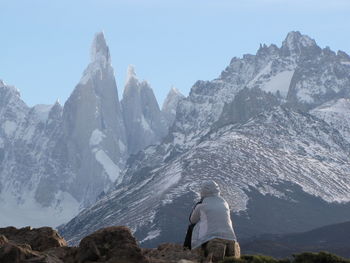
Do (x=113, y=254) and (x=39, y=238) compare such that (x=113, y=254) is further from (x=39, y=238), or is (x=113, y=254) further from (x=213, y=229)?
(x=39, y=238)

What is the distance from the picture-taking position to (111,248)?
98.2ft

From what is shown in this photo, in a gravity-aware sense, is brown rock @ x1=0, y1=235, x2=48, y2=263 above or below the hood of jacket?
below

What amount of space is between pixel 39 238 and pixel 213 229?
25.4 ft

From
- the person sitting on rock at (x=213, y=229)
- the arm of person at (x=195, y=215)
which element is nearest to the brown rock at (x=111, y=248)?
the person sitting on rock at (x=213, y=229)

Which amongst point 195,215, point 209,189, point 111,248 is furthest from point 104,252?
point 209,189

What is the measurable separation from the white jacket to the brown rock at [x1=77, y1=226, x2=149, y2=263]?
2.14m

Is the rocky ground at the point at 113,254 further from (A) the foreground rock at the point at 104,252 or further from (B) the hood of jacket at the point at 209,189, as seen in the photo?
(B) the hood of jacket at the point at 209,189

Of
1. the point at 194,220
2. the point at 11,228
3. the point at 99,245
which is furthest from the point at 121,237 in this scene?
the point at 11,228

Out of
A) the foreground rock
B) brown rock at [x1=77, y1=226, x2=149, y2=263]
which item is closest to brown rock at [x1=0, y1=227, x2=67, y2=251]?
the foreground rock

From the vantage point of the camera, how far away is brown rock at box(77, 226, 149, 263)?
29203 millimetres

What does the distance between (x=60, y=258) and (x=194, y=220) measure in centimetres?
450

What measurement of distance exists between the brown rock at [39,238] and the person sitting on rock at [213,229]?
6.04 metres

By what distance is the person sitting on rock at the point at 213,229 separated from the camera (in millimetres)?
29844

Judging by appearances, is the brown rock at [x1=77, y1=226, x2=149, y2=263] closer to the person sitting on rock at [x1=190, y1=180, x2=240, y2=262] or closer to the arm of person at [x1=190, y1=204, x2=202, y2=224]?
the person sitting on rock at [x1=190, y1=180, x2=240, y2=262]
